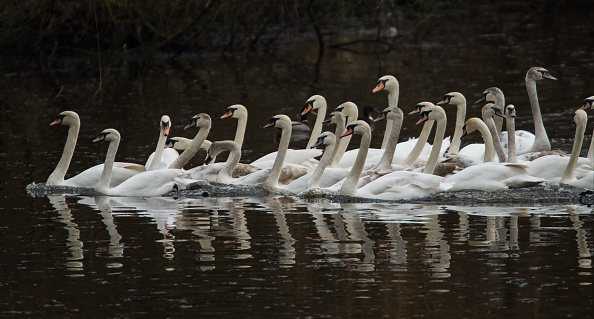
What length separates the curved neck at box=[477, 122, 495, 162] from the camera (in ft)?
45.7

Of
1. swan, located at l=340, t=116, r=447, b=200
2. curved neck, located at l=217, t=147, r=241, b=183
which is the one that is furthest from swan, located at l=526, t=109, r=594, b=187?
curved neck, located at l=217, t=147, r=241, b=183

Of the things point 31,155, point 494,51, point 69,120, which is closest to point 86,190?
point 69,120

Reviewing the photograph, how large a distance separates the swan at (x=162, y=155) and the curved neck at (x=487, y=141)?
4.55m

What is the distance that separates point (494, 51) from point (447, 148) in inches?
605

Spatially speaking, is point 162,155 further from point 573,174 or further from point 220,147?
point 573,174

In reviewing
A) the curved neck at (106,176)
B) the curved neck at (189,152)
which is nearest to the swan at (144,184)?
the curved neck at (106,176)

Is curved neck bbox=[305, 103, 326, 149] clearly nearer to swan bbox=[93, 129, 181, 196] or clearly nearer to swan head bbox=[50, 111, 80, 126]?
swan bbox=[93, 129, 181, 196]

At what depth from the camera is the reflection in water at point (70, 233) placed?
383 inches

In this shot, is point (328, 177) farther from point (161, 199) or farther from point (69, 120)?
point (69, 120)

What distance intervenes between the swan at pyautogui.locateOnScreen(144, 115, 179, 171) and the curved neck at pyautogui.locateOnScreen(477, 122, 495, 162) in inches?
179

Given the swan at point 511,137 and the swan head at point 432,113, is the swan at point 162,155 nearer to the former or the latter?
the swan head at point 432,113

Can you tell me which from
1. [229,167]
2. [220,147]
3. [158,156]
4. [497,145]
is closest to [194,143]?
[158,156]

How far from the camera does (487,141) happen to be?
45.9 ft

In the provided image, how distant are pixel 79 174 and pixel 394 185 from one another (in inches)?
185
